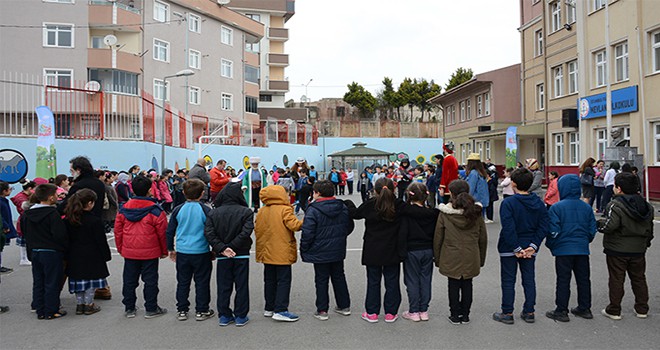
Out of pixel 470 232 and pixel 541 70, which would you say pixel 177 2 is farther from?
pixel 470 232

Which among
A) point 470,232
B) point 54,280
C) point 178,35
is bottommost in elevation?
point 54,280

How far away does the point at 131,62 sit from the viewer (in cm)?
3484

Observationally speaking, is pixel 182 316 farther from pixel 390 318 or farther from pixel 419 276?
pixel 419 276

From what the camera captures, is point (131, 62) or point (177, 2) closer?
point (131, 62)

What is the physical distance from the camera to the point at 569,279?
19.7ft

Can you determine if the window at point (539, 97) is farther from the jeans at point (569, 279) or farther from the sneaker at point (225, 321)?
the sneaker at point (225, 321)

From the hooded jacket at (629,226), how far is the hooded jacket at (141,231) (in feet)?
15.6

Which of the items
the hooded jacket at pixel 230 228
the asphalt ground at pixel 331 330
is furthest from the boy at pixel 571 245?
the hooded jacket at pixel 230 228

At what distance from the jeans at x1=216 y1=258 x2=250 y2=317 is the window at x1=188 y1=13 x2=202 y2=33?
38.7 meters

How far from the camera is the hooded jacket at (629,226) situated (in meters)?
5.99

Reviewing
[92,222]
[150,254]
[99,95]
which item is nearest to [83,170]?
[92,222]

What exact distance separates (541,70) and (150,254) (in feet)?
94.9

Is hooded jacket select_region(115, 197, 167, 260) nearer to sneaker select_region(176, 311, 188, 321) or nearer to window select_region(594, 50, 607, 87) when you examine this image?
sneaker select_region(176, 311, 188, 321)

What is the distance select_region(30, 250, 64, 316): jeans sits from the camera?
20.3ft
